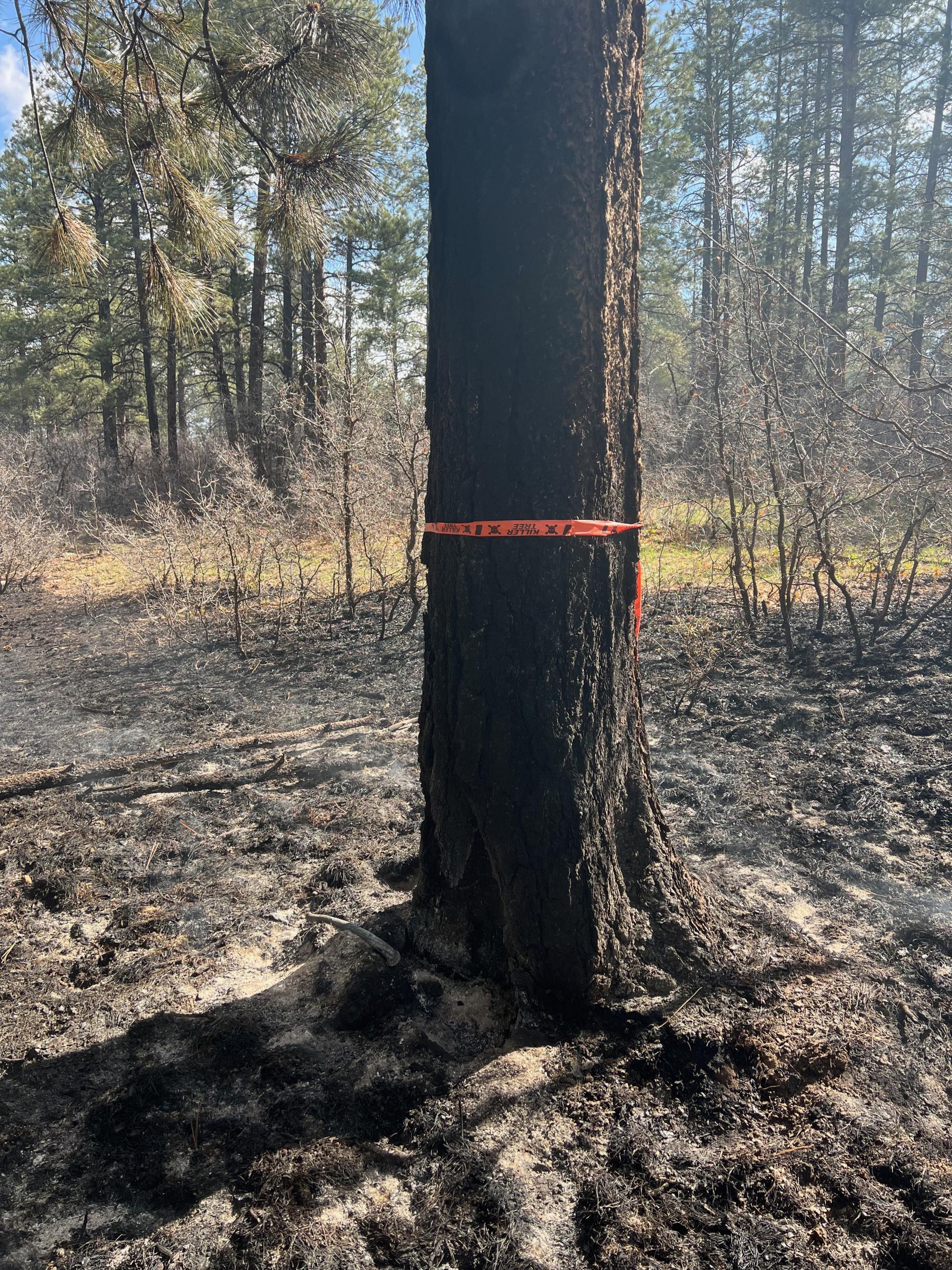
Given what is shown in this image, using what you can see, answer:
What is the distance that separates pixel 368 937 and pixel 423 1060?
43 cm

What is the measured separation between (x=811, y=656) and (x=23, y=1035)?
497 centimetres

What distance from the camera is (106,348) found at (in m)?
16.9

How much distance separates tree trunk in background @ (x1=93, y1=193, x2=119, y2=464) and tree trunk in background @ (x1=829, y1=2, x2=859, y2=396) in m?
15.2

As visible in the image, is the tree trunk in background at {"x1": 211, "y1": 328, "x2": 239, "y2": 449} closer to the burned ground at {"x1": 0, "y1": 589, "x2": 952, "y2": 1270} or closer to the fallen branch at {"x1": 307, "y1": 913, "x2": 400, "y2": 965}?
the burned ground at {"x1": 0, "y1": 589, "x2": 952, "y2": 1270}

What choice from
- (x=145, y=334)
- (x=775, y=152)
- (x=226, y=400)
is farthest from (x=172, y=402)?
(x=775, y=152)

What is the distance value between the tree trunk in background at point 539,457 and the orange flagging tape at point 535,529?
0.02 m

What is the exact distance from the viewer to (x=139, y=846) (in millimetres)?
3072

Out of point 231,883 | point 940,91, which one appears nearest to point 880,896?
point 231,883

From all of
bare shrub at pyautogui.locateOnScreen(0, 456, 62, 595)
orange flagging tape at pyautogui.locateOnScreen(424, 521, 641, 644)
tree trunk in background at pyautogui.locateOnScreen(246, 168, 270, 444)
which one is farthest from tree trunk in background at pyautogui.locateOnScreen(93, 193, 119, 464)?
orange flagging tape at pyautogui.locateOnScreen(424, 521, 641, 644)

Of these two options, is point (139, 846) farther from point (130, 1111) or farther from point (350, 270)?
point (350, 270)

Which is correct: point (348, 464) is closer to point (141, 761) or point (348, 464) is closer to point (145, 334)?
point (141, 761)

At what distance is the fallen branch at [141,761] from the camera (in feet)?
12.0

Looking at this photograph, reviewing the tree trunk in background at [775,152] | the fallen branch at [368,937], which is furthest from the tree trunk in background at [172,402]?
the fallen branch at [368,937]

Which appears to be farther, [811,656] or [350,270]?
[350,270]
